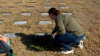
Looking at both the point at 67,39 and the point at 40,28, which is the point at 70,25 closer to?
the point at 67,39

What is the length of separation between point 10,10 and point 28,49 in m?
2.99

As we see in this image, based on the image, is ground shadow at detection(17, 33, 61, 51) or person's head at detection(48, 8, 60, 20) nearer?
person's head at detection(48, 8, 60, 20)

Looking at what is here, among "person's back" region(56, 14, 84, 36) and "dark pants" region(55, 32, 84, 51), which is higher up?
"person's back" region(56, 14, 84, 36)

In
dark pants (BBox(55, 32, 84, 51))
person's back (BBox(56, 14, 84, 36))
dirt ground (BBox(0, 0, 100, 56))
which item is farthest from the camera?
dirt ground (BBox(0, 0, 100, 56))

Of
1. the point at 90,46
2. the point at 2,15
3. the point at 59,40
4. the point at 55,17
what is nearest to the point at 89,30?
the point at 90,46

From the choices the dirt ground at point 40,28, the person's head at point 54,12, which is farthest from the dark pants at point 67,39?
the person's head at point 54,12

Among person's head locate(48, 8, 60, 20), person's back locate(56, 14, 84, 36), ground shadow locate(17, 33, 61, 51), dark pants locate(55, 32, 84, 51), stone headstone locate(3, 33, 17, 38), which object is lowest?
ground shadow locate(17, 33, 61, 51)

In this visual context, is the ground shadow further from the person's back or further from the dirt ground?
the person's back

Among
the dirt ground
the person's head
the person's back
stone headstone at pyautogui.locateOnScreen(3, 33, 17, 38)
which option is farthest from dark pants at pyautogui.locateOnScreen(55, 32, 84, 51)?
stone headstone at pyautogui.locateOnScreen(3, 33, 17, 38)

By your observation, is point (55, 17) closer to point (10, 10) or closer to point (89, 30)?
point (89, 30)

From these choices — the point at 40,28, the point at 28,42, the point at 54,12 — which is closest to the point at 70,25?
the point at 54,12

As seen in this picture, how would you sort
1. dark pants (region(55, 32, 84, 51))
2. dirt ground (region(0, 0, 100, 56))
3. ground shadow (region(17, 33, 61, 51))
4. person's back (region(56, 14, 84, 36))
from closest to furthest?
1. person's back (region(56, 14, 84, 36))
2. dark pants (region(55, 32, 84, 51))
3. dirt ground (region(0, 0, 100, 56))
4. ground shadow (region(17, 33, 61, 51))

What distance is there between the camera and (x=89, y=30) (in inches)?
143

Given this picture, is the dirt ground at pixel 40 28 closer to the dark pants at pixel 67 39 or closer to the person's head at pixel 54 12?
the dark pants at pixel 67 39
